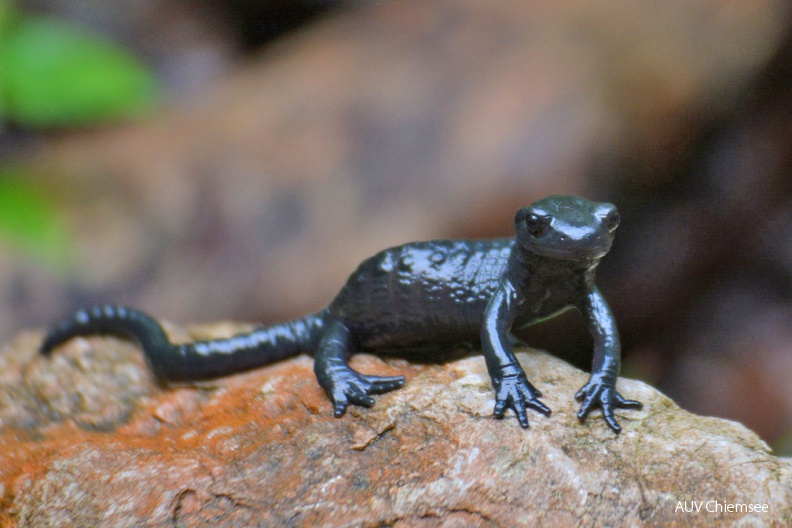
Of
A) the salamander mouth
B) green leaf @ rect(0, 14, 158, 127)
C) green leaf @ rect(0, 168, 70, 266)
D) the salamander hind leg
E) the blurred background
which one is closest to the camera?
the salamander mouth

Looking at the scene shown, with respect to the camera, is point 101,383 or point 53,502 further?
point 101,383

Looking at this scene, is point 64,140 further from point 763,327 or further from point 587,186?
point 763,327

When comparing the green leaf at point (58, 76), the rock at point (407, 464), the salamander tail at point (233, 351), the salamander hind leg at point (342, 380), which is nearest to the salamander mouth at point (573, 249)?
the rock at point (407, 464)

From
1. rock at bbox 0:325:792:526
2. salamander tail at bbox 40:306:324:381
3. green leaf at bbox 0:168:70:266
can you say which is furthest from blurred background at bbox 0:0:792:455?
rock at bbox 0:325:792:526

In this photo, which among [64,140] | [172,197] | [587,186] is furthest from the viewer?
[64,140]

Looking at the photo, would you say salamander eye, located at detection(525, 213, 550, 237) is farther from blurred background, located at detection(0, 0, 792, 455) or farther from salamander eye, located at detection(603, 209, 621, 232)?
blurred background, located at detection(0, 0, 792, 455)

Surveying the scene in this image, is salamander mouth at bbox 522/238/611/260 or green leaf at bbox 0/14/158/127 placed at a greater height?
green leaf at bbox 0/14/158/127

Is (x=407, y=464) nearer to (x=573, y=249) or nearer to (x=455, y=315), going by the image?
(x=455, y=315)

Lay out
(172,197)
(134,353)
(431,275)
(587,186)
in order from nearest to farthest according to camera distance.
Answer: (431,275), (134,353), (587,186), (172,197)

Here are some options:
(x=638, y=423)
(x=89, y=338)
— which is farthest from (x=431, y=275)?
(x=89, y=338)
